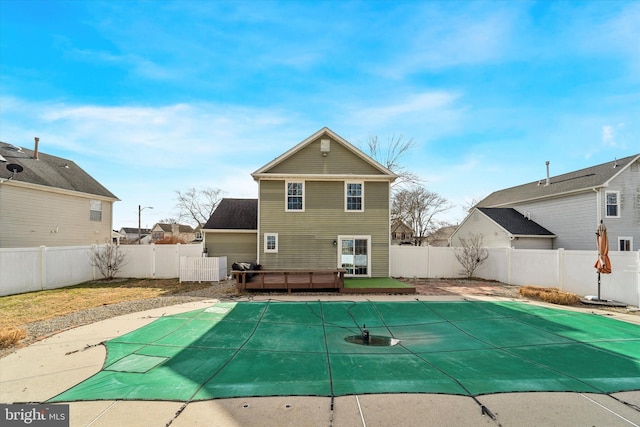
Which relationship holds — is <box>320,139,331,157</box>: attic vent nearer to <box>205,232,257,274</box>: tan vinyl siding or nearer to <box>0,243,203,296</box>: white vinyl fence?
<box>205,232,257,274</box>: tan vinyl siding

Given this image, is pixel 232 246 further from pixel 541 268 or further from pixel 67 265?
pixel 541 268

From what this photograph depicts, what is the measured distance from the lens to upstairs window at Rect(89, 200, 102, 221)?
18308 mm

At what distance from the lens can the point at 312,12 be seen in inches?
393

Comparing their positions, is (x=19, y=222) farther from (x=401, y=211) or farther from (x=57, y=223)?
(x=401, y=211)

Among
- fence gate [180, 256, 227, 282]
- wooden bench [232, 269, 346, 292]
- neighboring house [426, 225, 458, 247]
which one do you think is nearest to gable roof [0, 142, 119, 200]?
fence gate [180, 256, 227, 282]

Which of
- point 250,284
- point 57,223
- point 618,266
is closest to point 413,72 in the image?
point 618,266

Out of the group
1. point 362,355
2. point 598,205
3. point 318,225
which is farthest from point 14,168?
point 598,205

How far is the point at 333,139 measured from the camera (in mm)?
14828

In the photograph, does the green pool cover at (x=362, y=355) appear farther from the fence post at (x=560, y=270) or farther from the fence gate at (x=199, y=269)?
the fence gate at (x=199, y=269)

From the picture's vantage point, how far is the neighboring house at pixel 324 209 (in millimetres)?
14453

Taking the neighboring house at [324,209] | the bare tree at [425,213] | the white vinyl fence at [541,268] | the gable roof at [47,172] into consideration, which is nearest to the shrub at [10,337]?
the neighboring house at [324,209]

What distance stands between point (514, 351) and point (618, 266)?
724cm

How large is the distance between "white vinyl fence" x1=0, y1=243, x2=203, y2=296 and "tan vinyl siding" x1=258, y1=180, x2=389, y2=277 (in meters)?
4.79

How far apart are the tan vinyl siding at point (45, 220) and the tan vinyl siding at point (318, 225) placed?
1121cm
